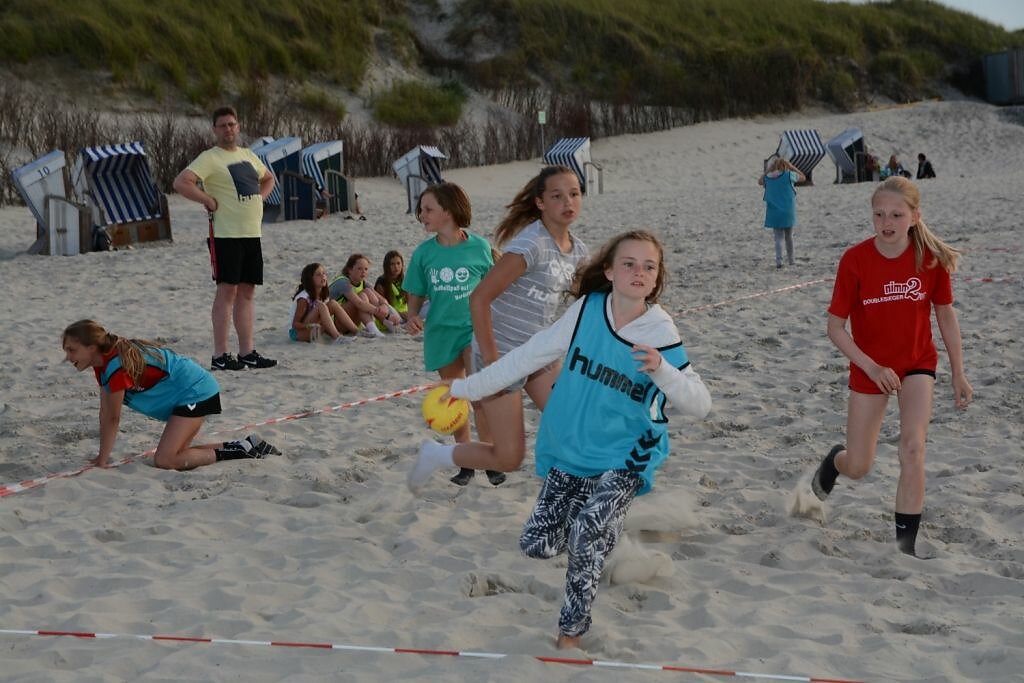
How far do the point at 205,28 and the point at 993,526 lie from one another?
110 feet

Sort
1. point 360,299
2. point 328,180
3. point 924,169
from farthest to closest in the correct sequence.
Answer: point 924,169 < point 328,180 < point 360,299

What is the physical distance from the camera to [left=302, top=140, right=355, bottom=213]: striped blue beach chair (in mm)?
19000

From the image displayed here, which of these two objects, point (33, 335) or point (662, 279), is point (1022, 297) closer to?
point (662, 279)

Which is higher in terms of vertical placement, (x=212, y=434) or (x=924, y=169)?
(x=924, y=169)

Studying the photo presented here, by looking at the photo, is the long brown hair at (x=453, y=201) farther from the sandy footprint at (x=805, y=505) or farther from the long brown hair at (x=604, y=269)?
the sandy footprint at (x=805, y=505)

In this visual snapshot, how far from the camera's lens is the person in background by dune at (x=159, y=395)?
524 cm

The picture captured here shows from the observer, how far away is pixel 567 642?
130 inches

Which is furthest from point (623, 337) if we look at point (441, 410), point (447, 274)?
point (447, 274)

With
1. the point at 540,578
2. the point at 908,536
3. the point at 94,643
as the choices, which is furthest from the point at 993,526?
the point at 94,643

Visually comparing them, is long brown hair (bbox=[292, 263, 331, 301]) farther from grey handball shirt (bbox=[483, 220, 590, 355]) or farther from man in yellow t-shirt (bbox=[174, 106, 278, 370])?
grey handball shirt (bbox=[483, 220, 590, 355])

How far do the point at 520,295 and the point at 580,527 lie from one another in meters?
1.36

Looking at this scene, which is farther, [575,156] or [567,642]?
[575,156]

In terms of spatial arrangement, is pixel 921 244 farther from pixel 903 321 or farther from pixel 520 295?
pixel 520 295

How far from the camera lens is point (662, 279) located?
11.8 ft
